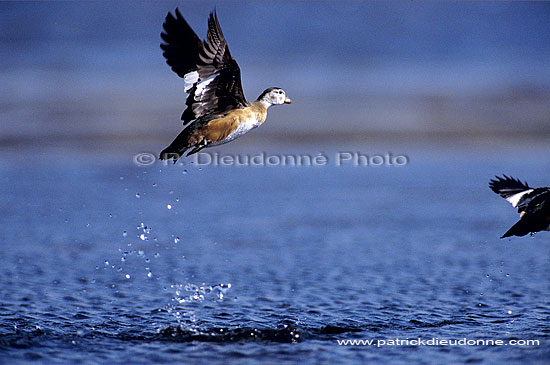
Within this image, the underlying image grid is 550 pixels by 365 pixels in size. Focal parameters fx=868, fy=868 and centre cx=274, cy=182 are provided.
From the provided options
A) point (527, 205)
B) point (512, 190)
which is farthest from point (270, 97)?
point (527, 205)

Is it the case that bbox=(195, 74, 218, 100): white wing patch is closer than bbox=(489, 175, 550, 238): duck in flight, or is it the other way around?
bbox=(489, 175, 550, 238): duck in flight

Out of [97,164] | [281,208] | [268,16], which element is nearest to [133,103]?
[97,164]

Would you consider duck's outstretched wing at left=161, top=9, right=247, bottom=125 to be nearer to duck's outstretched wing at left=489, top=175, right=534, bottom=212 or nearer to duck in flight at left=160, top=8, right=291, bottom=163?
duck in flight at left=160, top=8, right=291, bottom=163

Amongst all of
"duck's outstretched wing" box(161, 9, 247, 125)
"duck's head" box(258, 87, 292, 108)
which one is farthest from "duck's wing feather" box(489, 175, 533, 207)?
"duck's outstretched wing" box(161, 9, 247, 125)

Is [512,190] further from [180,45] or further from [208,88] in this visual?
[180,45]

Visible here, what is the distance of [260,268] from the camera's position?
10.7 metres

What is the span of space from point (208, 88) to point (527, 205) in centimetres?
335

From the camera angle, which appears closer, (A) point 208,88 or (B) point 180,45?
(A) point 208,88

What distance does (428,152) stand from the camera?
71.6ft

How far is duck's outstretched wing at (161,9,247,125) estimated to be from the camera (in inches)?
333

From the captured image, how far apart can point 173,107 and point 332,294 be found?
1634 centimetres

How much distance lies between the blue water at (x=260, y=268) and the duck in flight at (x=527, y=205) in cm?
100

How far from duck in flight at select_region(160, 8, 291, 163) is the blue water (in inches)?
44.9

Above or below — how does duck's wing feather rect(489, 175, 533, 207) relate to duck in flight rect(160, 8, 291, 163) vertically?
below
